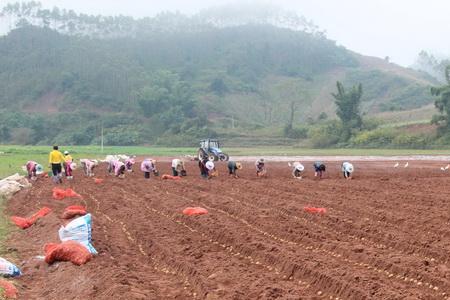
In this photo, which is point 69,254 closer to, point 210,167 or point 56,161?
point 56,161

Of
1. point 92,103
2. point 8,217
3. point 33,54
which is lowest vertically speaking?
point 8,217

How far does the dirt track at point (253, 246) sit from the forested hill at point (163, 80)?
1980 inches

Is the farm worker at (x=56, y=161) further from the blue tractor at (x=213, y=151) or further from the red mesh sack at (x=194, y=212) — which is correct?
the blue tractor at (x=213, y=151)

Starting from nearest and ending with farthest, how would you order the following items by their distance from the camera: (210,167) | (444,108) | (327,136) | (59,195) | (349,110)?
(59,195) → (210,167) → (444,108) → (327,136) → (349,110)

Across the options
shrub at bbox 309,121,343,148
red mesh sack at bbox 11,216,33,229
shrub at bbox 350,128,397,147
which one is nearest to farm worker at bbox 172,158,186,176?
red mesh sack at bbox 11,216,33,229

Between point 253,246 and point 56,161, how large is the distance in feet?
42.8

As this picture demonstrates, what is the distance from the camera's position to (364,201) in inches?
581

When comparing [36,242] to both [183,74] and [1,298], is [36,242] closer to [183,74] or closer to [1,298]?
[1,298]

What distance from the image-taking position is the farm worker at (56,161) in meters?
20.5

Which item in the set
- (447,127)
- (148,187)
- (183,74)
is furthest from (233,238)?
(183,74)

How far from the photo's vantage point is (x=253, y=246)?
9.28 m

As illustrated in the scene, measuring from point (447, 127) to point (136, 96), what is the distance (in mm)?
48257

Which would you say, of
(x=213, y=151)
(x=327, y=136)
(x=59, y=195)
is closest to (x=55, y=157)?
(x=59, y=195)

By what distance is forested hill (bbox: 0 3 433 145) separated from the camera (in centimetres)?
7675
